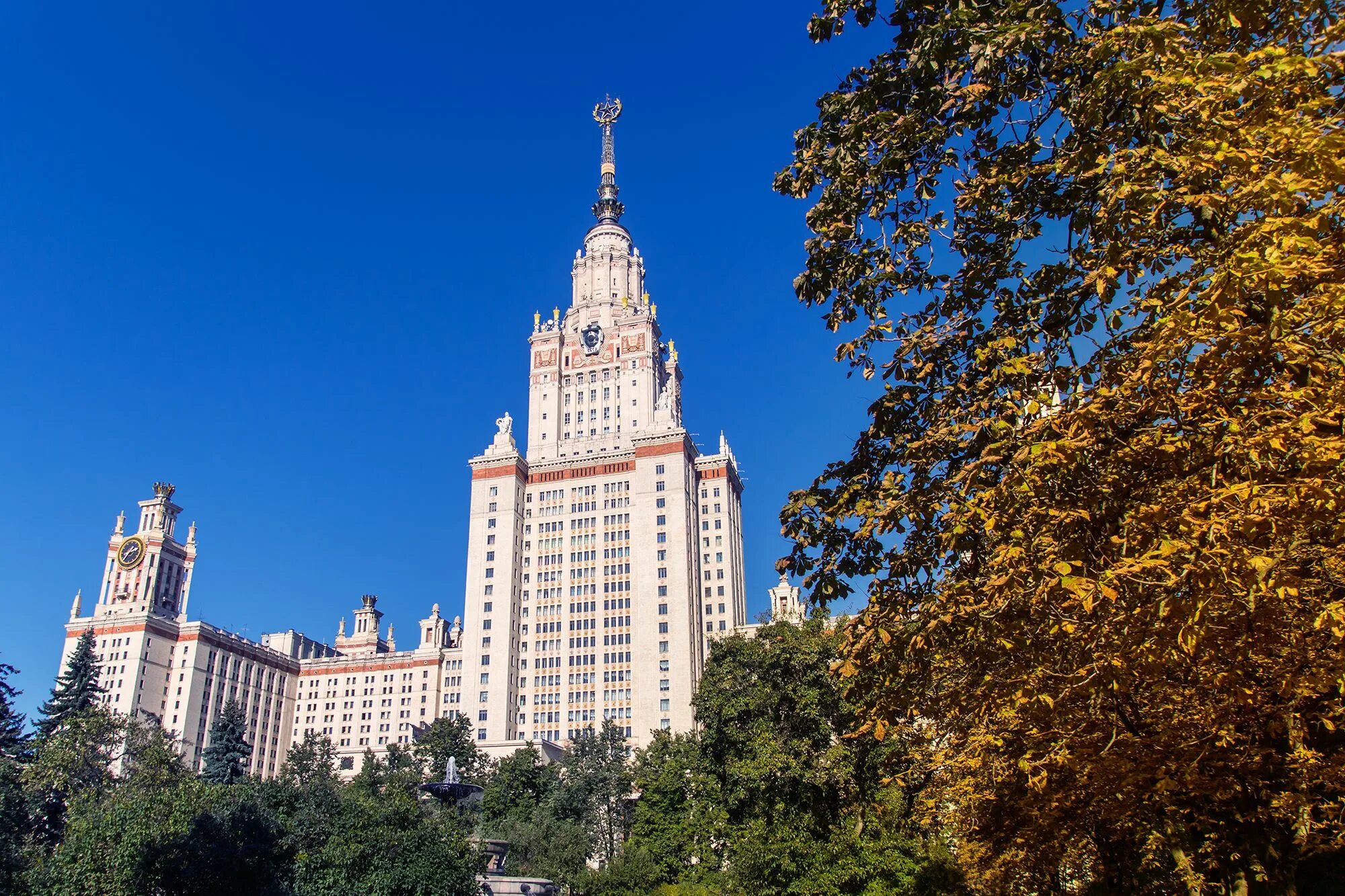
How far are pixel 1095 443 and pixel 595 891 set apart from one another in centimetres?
3837

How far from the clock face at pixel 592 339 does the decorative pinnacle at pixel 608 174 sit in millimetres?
18849

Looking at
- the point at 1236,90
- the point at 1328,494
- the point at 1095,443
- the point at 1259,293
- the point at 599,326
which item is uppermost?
the point at 599,326

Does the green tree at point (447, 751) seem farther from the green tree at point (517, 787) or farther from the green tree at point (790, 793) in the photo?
the green tree at point (790, 793)

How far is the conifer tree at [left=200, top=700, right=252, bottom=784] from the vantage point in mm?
75875

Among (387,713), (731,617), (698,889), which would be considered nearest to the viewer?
(698,889)

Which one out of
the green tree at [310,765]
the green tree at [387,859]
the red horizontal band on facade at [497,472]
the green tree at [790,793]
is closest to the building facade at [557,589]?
the red horizontal band on facade at [497,472]

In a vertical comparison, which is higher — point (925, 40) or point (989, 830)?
point (925, 40)

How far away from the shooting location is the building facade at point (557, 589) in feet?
318

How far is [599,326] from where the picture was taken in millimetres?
116812

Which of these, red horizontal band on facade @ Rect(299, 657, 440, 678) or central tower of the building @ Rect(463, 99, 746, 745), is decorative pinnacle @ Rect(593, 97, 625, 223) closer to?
central tower of the building @ Rect(463, 99, 746, 745)

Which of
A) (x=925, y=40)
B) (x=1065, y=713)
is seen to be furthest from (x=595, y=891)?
(x=925, y=40)

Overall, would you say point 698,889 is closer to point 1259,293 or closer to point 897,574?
point 897,574

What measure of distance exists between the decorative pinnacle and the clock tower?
68.8 m

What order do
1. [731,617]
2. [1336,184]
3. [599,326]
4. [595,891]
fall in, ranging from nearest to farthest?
[1336,184], [595,891], [731,617], [599,326]
